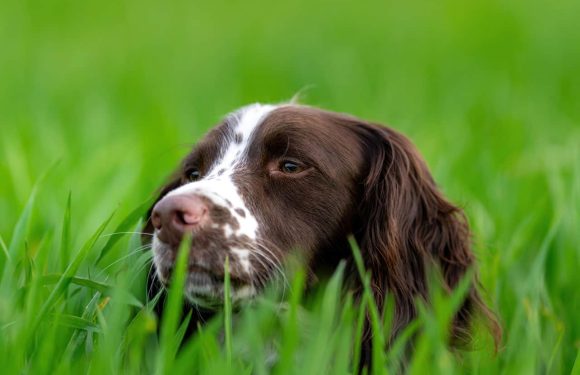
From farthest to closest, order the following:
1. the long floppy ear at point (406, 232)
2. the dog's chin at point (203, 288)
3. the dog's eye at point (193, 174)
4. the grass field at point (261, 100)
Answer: the dog's eye at point (193, 174) < the long floppy ear at point (406, 232) < the dog's chin at point (203, 288) < the grass field at point (261, 100)

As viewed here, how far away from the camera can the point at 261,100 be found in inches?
344

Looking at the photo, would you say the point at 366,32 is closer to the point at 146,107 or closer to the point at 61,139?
the point at 146,107

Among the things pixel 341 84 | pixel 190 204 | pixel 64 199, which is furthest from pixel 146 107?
pixel 190 204

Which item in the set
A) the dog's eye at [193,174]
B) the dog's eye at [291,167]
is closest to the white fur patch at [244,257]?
the dog's eye at [291,167]

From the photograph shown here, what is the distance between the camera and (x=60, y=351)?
3148 mm

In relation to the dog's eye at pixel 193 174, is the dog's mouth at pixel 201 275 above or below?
below

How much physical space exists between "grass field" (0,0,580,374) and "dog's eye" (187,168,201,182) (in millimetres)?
286

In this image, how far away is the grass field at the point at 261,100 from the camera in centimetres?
309

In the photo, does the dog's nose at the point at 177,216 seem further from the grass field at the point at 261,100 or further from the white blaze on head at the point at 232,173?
the grass field at the point at 261,100

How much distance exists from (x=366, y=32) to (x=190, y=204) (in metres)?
8.77

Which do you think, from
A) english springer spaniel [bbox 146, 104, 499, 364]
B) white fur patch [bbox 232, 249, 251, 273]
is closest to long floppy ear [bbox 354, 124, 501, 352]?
english springer spaniel [bbox 146, 104, 499, 364]

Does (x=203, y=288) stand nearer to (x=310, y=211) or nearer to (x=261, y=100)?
(x=310, y=211)

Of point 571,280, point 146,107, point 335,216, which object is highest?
point 335,216

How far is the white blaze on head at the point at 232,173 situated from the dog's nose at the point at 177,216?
0.04 metres
